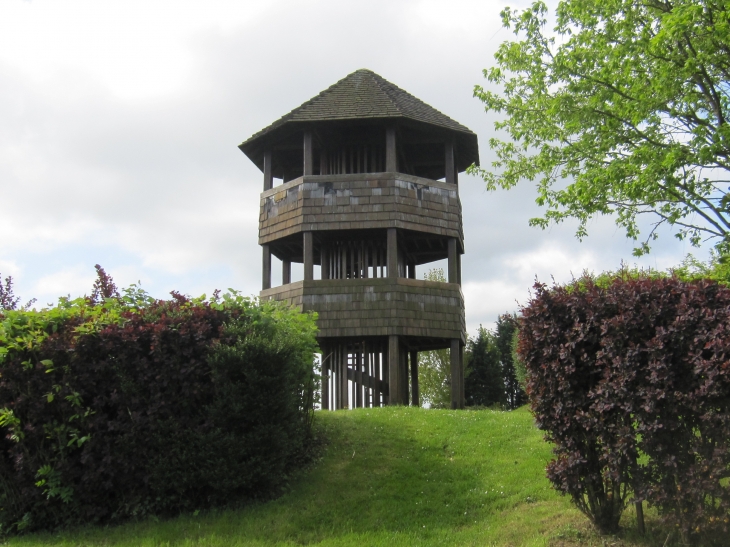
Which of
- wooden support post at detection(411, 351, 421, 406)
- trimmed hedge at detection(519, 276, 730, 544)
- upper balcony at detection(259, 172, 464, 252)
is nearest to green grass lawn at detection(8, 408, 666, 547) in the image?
trimmed hedge at detection(519, 276, 730, 544)

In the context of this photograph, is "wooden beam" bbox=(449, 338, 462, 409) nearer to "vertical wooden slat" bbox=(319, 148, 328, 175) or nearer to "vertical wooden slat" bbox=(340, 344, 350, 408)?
"vertical wooden slat" bbox=(340, 344, 350, 408)

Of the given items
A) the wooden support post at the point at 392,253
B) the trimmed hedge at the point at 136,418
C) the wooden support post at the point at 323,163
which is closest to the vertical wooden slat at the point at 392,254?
the wooden support post at the point at 392,253

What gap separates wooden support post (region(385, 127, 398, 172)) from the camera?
798 inches

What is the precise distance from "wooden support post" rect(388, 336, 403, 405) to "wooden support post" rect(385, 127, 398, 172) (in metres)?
4.97

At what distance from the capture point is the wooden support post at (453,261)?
67.4ft

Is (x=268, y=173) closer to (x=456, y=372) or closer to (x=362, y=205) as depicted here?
(x=362, y=205)

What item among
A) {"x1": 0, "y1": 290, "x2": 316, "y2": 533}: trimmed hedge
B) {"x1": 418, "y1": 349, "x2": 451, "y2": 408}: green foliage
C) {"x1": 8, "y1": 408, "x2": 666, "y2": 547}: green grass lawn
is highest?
{"x1": 418, "y1": 349, "x2": 451, "y2": 408}: green foliage

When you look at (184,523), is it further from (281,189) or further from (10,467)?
(281,189)

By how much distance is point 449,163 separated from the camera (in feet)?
70.6

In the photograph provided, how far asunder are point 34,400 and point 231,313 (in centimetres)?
297

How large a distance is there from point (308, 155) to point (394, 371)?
6.77 m

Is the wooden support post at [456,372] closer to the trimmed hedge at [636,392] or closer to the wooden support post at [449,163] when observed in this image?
the wooden support post at [449,163]

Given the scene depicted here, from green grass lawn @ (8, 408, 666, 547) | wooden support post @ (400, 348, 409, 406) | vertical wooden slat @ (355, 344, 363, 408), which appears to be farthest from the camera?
vertical wooden slat @ (355, 344, 363, 408)

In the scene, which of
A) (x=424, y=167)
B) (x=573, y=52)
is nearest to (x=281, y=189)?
(x=424, y=167)
